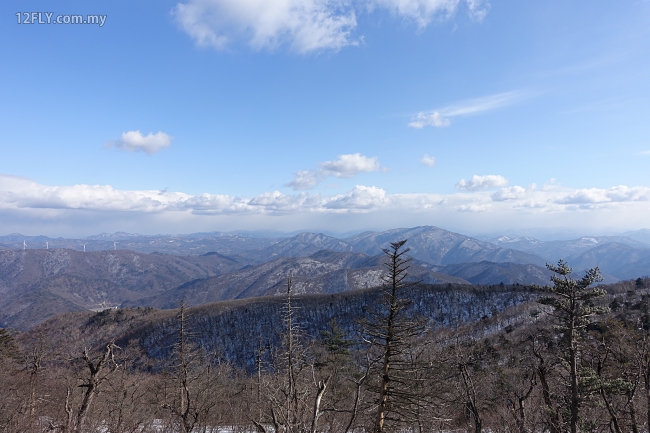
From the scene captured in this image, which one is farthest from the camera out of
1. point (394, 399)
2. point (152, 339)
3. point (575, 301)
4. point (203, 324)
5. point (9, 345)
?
point (203, 324)

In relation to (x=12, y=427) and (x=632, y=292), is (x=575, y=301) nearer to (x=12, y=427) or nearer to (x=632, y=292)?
(x=12, y=427)

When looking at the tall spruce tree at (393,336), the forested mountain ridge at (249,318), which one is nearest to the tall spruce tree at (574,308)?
the tall spruce tree at (393,336)

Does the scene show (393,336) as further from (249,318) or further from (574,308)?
(249,318)

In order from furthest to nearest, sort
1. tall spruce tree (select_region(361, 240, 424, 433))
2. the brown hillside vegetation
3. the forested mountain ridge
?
1. the forested mountain ridge
2. the brown hillside vegetation
3. tall spruce tree (select_region(361, 240, 424, 433))

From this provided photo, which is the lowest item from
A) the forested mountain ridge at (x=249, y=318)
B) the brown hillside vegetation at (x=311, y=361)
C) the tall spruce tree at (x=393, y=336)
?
the forested mountain ridge at (x=249, y=318)

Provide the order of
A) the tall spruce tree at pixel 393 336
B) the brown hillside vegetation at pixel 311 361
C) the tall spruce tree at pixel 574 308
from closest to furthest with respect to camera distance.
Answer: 1. the tall spruce tree at pixel 393 336
2. the tall spruce tree at pixel 574 308
3. the brown hillside vegetation at pixel 311 361

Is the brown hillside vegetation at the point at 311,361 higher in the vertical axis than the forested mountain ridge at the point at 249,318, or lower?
higher

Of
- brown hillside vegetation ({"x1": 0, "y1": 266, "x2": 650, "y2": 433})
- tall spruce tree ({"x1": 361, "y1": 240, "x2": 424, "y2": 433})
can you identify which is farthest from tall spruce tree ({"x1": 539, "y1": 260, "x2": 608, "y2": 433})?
tall spruce tree ({"x1": 361, "y1": 240, "x2": 424, "y2": 433})

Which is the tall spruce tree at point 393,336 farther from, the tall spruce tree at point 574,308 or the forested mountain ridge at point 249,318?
the forested mountain ridge at point 249,318

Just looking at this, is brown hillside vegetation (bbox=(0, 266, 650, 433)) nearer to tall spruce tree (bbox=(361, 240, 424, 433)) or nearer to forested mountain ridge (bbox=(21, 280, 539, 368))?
tall spruce tree (bbox=(361, 240, 424, 433))

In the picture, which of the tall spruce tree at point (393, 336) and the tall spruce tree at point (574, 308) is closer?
the tall spruce tree at point (393, 336)

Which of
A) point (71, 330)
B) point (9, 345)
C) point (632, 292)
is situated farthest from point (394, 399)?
point (71, 330)
